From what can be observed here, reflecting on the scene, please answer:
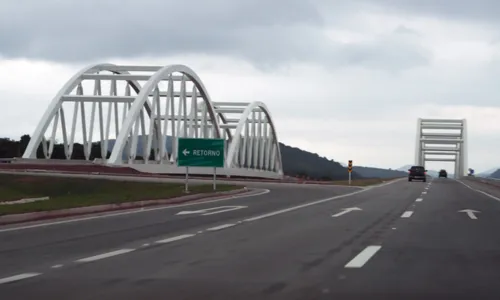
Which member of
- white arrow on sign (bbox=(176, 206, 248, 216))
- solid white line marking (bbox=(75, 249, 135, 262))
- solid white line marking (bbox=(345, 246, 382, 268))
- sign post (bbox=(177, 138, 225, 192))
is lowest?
white arrow on sign (bbox=(176, 206, 248, 216))

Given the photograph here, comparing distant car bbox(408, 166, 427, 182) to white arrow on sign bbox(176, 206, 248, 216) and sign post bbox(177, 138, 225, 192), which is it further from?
white arrow on sign bbox(176, 206, 248, 216)

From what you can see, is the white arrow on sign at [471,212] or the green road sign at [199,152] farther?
the green road sign at [199,152]

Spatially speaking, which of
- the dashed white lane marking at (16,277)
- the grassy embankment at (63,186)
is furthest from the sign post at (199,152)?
the dashed white lane marking at (16,277)

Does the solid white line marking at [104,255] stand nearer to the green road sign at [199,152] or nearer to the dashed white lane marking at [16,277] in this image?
the dashed white lane marking at [16,277]

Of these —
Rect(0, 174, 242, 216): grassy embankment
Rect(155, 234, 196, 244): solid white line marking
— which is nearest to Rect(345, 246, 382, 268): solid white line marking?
Rect(155, 234, 196, 244): solid white line marking

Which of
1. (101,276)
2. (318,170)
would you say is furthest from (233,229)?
(318,170)

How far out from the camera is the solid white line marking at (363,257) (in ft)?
35.7

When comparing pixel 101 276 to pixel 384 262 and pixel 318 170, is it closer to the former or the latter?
pixel 384 262

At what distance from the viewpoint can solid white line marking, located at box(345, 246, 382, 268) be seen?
35.7ft

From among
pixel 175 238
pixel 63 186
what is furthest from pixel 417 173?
pixel 175 238

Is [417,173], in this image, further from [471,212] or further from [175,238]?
[175,238]

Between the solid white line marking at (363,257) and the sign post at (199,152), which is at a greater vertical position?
the sign post at (199,152)

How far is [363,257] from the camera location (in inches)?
467

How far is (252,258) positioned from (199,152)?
2705 cm
